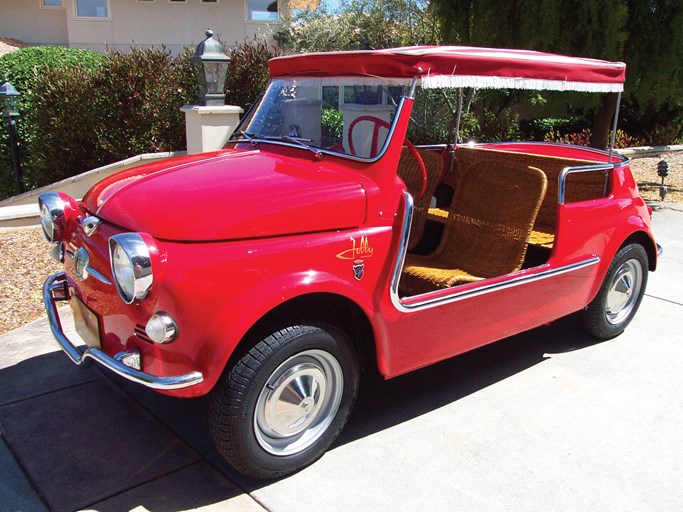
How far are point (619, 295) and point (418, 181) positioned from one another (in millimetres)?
1736

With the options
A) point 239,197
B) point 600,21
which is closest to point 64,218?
point 239,197

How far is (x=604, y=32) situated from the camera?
8055mm

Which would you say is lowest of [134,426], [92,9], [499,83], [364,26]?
[134,426]

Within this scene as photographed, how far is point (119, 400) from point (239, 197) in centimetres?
162

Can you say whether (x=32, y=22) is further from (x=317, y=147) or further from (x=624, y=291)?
(x=624, y=291)

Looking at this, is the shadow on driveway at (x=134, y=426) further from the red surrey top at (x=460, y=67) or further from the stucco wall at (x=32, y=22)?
the stucco wall at (x=32, y=22)

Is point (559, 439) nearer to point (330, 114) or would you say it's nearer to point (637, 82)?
point (330, 114)

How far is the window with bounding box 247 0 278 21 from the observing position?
69.4 feet

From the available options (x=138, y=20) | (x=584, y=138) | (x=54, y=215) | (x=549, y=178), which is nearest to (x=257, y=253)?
(x=54, y=215)

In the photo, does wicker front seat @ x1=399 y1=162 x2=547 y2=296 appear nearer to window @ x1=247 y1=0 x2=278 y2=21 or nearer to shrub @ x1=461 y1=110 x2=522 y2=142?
shrub @ x1=461 y1=110 x2=522 y2=142

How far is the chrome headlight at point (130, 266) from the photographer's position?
99.2 inches

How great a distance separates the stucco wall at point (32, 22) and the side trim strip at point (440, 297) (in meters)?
21.5

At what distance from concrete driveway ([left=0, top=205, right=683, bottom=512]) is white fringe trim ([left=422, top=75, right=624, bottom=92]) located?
1839 millimetres

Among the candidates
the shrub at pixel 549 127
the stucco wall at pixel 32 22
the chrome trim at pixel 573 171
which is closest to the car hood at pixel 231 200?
the chrome trim at pixel 573 171
